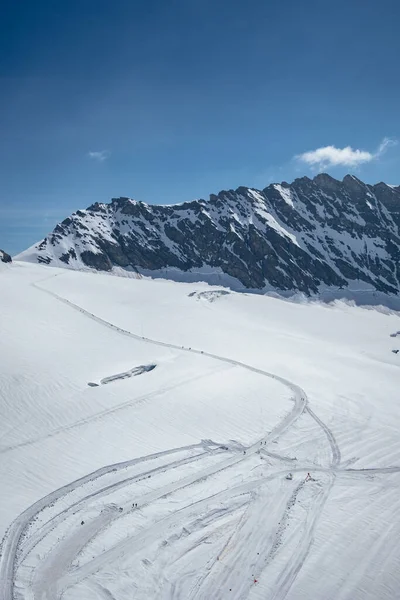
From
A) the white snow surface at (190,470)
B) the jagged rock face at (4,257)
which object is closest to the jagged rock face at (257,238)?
the jagged rock face at (4,257)

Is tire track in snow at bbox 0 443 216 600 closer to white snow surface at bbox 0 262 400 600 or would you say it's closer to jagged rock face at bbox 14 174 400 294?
white snow surface at bbox 0 262 400 600

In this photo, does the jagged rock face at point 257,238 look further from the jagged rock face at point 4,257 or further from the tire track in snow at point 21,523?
the tire track in snow at point 21,523

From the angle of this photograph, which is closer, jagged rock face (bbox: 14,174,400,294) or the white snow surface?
the white snow surface

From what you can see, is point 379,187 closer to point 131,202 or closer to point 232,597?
point 131,202

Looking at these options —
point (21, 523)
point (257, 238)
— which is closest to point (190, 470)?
point (21, 523)

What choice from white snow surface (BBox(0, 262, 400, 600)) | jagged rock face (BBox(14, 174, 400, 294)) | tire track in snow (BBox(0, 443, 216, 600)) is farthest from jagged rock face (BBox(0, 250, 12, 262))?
tire track in snow (BBox(0, 443, 216, 600))

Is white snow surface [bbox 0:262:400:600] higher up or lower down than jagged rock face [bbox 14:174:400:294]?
lower down

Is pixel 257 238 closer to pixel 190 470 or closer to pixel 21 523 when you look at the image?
pixel 190 470
